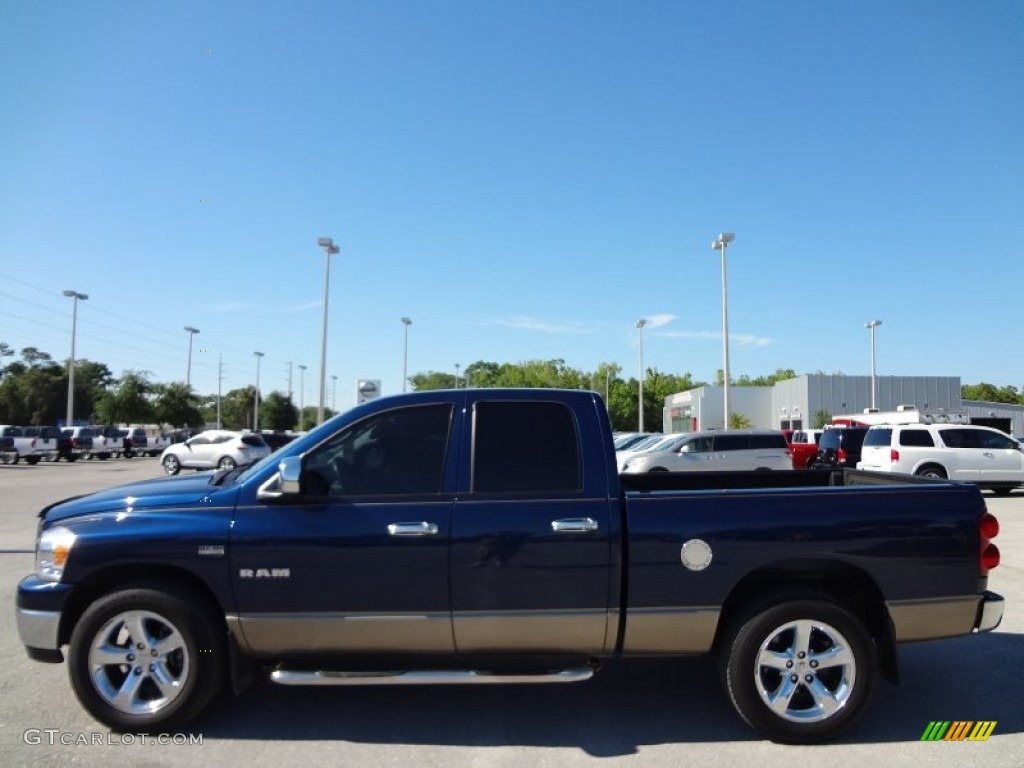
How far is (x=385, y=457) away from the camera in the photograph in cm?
435

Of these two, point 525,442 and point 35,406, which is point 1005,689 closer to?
point 525,442

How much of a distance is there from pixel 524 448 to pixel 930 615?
8.13ft

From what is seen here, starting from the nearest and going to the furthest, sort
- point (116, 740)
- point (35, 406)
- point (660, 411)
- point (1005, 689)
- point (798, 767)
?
point (798, 767), point (116, 740), point (1005, 689), point (35, 406), point (660, 411)

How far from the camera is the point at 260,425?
10112cm

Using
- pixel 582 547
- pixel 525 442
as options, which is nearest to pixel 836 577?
pixel 582 547

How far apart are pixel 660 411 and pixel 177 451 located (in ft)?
235

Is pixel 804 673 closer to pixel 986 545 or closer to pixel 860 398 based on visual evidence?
pixel 986 545

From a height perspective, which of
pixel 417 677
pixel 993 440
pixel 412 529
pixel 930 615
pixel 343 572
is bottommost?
pixel 417 677

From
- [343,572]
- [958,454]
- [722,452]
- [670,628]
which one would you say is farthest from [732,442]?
[343,572]

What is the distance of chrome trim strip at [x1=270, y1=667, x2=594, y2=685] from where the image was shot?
13.2 feet

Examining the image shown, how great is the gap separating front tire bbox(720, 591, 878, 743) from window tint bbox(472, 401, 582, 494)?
128 centimetres

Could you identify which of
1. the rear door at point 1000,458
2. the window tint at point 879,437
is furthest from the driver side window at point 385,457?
the rear door at point 1000,458

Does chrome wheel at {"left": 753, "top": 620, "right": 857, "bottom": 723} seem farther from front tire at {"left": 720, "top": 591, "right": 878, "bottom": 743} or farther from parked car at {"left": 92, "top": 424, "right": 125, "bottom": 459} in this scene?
parked car at {"left": 92, "top": 424, "right": 125, "bottom": 459}

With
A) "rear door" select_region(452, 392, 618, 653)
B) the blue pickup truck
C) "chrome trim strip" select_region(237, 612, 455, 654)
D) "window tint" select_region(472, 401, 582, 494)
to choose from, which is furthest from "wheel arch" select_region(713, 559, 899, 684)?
"chrome trim strip" select_region(237, 612, 455, 654)
